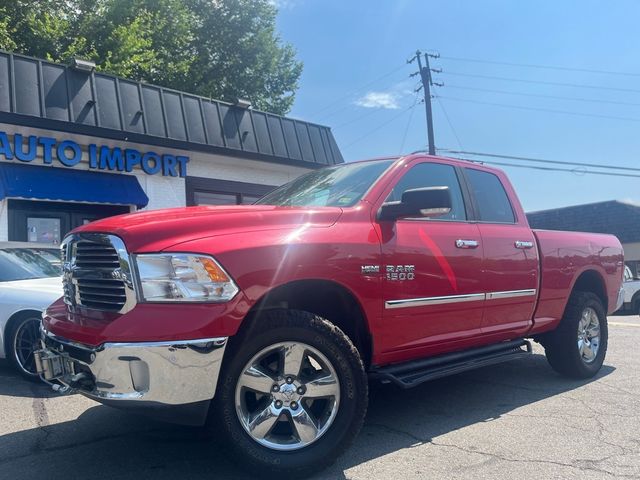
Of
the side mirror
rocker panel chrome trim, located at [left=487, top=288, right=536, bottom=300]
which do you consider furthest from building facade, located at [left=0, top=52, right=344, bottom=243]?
rocker panel chrome trim, located at [left=487, top=288, right=536, bottom=300]

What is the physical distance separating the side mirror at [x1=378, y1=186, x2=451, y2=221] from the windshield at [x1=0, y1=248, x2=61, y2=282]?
13.5ft

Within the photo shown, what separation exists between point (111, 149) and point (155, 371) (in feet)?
30.1

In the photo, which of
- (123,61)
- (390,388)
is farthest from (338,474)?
(123,61)

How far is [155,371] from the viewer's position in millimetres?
2717

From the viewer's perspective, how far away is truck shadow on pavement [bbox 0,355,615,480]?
3.24 meters

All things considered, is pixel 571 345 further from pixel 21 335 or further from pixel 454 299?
pixel 21 335

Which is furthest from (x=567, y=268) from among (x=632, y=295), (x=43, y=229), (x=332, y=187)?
(x=632, y=295)

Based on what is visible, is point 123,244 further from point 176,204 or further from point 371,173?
point 176,204

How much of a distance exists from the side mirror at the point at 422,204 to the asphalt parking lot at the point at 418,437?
4.99 feet

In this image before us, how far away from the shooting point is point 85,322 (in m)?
3.06

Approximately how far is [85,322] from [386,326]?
181cm

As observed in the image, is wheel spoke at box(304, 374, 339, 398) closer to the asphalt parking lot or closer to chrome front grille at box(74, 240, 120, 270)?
the asphalt parking lot

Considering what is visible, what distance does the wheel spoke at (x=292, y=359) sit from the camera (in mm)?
3111

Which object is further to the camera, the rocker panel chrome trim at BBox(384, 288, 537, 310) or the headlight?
the rocker panel chrome trim at BBox(384, 288, 537, 310)
